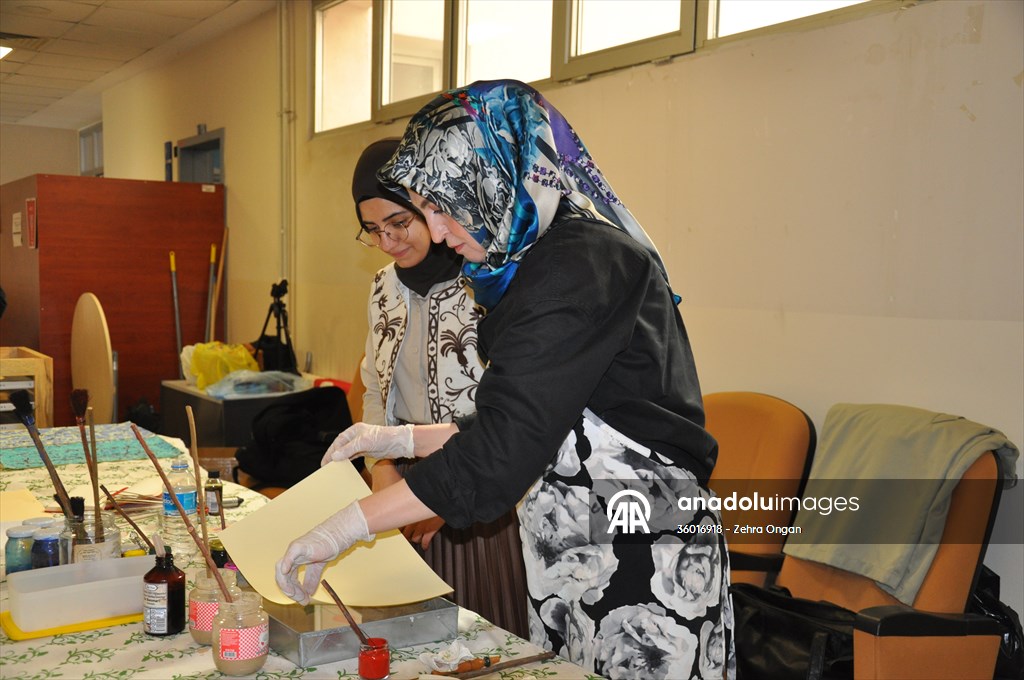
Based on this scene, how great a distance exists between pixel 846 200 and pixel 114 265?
16.8 ft

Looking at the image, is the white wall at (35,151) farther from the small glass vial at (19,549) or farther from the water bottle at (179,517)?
the small glass vial at (19,549)

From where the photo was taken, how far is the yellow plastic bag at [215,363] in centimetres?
541

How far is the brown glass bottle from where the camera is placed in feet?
4.51

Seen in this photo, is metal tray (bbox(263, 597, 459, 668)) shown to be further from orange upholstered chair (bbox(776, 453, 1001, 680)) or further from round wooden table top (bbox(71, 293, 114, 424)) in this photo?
round wooden table top (bbox(71, 293, 114, 424))

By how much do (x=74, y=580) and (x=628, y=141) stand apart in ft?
7.82

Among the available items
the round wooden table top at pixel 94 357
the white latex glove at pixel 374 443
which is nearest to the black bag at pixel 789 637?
the white latex glove at pixel 374 443

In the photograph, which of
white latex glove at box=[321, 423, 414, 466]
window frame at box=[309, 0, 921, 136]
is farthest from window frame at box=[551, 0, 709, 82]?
white latex glove at box=[321, 423, 414, 466]

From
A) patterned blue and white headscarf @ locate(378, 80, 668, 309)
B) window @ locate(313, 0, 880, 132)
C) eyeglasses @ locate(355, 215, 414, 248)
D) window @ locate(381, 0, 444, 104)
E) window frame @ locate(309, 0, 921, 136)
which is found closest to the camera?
patterned blue and white headscarf @ locate(378, 80, 668, 309)

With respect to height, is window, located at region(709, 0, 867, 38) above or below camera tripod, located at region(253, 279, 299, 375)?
above

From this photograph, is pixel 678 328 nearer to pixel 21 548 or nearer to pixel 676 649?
pixel 676 649

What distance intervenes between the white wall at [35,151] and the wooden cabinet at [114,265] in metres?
5.33

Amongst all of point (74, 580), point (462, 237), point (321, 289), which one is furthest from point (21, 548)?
point (321, 289)

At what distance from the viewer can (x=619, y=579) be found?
4.55 feet

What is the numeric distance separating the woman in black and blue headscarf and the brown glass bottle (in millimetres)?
212
